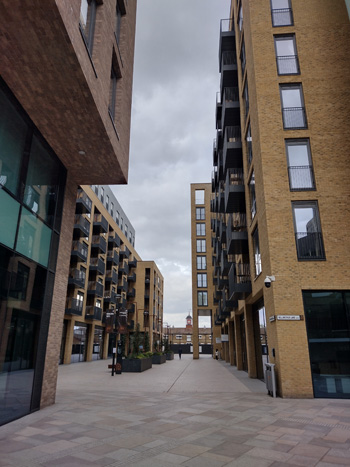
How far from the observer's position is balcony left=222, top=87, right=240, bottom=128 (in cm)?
2150

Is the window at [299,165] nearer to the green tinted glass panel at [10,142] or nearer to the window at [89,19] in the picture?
the window at [89,19]

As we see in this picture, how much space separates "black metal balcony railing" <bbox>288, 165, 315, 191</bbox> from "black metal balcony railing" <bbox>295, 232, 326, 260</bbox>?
201 centimetres

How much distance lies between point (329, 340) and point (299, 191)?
588cm

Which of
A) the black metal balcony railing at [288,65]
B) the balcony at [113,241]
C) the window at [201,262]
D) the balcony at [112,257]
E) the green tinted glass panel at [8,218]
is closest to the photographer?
the green tinted glass panel at [8,218]

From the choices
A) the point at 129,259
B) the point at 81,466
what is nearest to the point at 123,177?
the point at 81,466

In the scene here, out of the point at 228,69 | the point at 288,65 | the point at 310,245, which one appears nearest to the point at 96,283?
the point at 228,69

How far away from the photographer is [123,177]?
1110 cm

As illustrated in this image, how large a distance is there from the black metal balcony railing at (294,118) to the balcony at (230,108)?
6.54m

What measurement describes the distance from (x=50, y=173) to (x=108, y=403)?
23.7 feet

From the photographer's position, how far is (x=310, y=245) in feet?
43.9

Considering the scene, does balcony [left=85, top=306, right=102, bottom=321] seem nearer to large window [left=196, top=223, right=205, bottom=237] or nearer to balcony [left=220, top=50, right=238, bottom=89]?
large window [left=196, top=223, right=205, bottom=237]

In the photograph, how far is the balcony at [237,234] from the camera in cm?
1917

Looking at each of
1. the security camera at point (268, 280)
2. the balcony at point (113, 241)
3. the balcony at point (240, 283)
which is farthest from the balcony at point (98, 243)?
the security camera at point (268, 280)

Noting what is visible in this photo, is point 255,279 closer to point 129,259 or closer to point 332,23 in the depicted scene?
point 332,23
